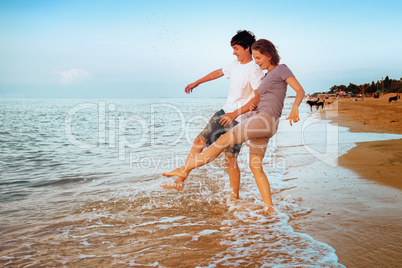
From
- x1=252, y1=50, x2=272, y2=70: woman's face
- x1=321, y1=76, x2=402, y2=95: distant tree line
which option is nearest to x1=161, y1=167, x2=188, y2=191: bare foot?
x1=252, y1=50, x2=272, y2=70: woman's face

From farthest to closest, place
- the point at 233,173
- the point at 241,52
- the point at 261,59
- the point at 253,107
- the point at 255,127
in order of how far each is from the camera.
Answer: the point at 233,173 → the point at 241,52 → the point at 253,107 → the point at 261,59 → the point at 255,127

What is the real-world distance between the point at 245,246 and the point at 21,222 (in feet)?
9.58

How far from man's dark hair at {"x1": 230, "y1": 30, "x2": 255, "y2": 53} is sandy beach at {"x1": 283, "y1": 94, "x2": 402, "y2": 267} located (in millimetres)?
2262

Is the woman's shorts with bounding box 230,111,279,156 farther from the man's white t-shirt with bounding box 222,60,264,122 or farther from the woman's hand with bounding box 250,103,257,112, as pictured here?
the man's white t-shirt with bounding box 222,60,264,122

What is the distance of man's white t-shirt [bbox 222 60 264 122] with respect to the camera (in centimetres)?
405

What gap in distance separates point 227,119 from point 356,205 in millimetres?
1976

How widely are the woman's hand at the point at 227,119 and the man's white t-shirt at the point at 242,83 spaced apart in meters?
0.11

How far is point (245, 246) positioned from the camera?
3191 millimetres

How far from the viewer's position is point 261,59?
3875 mm

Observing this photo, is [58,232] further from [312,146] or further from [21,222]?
[312,146]

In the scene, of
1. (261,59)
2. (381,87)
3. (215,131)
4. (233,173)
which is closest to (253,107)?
(261,59)

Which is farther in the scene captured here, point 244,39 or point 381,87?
point 381,87

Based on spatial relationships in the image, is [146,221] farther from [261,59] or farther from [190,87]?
[261,59]

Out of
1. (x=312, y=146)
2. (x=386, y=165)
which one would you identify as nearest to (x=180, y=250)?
(x=386, y=165)
